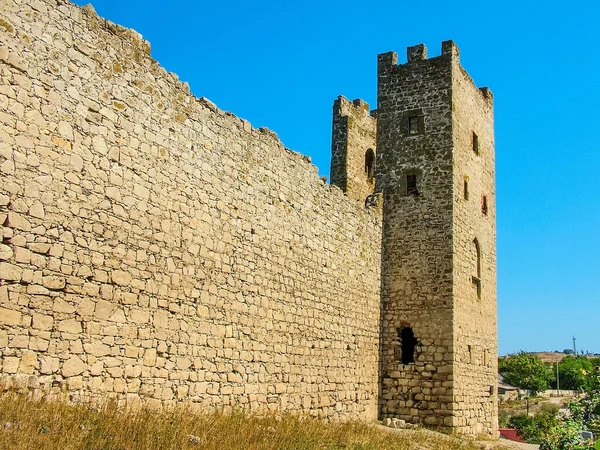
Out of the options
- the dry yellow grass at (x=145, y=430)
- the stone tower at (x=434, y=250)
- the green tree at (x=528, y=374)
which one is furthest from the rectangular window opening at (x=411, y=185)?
the green tree at (x=528, y=374)

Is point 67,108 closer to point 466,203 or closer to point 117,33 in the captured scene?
point 117,33

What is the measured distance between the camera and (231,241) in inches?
479

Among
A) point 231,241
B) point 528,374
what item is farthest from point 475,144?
point 528,374

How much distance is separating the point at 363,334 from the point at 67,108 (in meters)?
9.30

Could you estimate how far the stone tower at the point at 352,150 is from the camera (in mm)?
19359

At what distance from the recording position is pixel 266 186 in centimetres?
1329

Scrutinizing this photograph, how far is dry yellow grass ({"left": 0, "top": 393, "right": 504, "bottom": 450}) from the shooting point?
23.3 ft

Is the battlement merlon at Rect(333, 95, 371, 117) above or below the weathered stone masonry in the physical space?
above

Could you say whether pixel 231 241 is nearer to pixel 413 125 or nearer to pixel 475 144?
pixel 413 125

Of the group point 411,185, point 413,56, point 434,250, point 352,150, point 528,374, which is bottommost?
point 528,374

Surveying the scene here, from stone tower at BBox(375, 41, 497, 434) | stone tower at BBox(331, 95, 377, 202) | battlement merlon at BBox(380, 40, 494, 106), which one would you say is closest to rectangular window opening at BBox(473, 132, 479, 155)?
stone tower at BBox(375, 41, 497, 434)

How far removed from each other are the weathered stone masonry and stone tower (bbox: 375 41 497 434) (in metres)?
0.05

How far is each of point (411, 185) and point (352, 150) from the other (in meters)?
2.43

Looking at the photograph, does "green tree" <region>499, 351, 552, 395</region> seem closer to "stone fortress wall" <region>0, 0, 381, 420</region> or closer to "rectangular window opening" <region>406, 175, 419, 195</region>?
"rectangular window opening" <region>406, 175, 419, 195</region>
